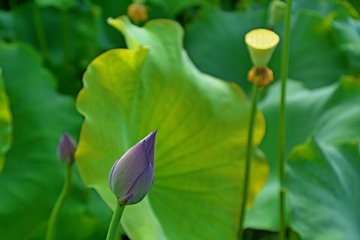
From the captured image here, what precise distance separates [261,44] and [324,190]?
0.22m

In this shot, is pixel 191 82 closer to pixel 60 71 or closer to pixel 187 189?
pixel 187 189

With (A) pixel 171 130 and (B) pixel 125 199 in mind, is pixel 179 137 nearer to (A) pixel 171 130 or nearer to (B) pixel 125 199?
(A) pixel 171 130

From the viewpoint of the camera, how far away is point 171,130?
1.96 feet

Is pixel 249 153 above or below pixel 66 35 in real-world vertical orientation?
above

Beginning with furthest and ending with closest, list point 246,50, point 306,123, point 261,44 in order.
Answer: point 246,50, point 306,123, point 261,44

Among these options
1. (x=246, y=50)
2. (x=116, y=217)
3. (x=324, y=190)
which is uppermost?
(x=116, y=217)

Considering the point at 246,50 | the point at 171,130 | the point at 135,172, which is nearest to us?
the point at 135,172

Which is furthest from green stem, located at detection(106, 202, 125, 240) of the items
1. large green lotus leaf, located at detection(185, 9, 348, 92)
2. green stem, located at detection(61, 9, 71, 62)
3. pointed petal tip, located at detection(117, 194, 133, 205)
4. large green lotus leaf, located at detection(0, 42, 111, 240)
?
green stem, located at detection(61, 9, 71, 62)

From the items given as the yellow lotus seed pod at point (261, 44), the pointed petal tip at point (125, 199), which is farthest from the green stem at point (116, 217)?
the yellow lotus seed pod at point (261, 44)

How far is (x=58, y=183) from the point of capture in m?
0.80

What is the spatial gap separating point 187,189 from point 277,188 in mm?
234

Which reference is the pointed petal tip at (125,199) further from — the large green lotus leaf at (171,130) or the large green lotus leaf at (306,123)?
the large green lotus leaf at (306,123)

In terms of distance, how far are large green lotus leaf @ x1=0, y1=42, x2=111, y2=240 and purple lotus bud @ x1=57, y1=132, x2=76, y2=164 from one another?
0.90 ft

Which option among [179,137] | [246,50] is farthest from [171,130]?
[246,50]
